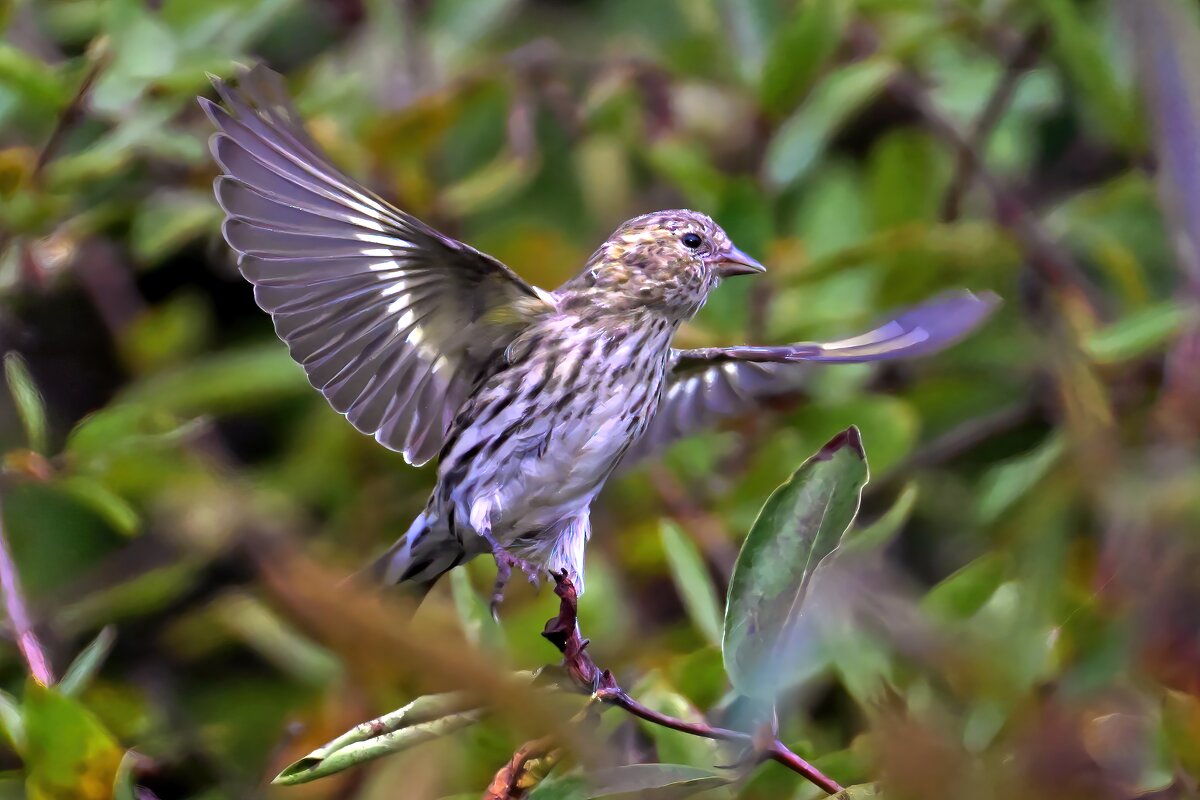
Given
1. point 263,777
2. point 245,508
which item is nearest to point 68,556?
point 263,777

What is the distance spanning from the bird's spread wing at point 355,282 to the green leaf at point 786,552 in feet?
2.29

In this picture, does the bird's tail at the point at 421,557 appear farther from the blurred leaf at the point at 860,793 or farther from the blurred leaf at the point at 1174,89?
the blurred leaf at the point at 1174,89

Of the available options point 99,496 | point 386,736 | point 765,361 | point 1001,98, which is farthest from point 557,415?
point 1001,98

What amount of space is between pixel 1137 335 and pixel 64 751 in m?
1.88

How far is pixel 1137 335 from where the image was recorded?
259 cm

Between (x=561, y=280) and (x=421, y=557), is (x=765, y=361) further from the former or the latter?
(x=561, y=280)

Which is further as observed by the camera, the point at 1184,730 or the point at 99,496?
the point at 99,496

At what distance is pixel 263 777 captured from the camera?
209 centimetres

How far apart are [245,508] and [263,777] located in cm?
144

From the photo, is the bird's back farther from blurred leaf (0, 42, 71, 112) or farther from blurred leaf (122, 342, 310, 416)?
blurred leaf (0, 42, 71, 112)

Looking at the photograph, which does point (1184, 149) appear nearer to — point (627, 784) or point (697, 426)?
point (627, 784)

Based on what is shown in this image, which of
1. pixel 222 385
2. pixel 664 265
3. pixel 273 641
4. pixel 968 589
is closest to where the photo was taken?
pixel 968 589

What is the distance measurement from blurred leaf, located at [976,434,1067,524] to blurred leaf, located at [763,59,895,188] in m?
0.75

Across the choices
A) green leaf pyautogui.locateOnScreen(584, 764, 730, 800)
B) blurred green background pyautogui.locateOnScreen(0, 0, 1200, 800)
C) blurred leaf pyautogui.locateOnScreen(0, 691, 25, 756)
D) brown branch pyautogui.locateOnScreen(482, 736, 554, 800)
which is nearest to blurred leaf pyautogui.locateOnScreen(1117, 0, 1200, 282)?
green leaf pyautogui.locateOnScreen(584, 764, 730, 800)
